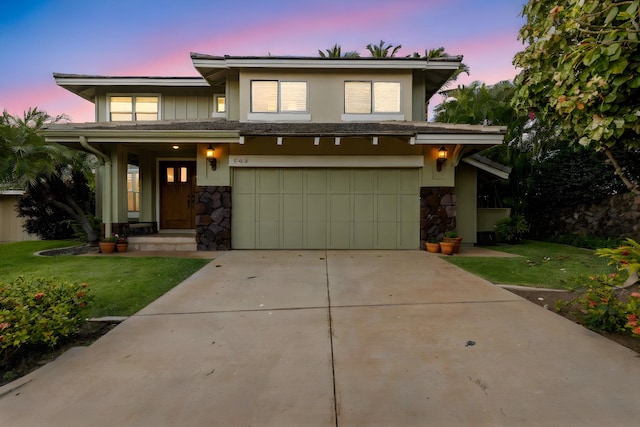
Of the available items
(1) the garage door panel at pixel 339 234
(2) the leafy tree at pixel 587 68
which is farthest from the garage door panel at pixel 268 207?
(2) the leafy tree at pixel 587 68

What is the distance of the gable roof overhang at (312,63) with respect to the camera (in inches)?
351

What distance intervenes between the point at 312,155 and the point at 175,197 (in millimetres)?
5038

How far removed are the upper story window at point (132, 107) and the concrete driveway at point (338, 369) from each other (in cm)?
892

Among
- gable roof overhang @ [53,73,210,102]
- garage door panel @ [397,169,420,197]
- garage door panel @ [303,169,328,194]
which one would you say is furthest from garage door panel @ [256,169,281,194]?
gable roof overhang @ [53,73,210,102]

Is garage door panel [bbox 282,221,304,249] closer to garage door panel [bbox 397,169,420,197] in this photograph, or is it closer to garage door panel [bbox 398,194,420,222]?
garage door panel [bbox 398,194,420,222]

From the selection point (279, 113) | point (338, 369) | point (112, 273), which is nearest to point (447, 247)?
point (279, 113)

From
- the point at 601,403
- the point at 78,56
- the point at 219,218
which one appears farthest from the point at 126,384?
the point at 78,56

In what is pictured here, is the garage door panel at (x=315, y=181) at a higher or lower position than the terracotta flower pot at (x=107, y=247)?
higher

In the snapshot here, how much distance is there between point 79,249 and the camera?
8.80 meters

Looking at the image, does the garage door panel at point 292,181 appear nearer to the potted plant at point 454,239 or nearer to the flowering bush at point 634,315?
the potted plant at point 454,239

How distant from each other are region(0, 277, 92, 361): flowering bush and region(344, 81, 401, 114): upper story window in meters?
8.29

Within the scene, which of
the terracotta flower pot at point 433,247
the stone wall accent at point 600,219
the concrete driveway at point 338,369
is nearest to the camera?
the concrete driveway at point 338,369

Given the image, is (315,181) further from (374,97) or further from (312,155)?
(374,97)

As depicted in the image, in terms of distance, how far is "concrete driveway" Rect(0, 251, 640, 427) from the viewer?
192cm
